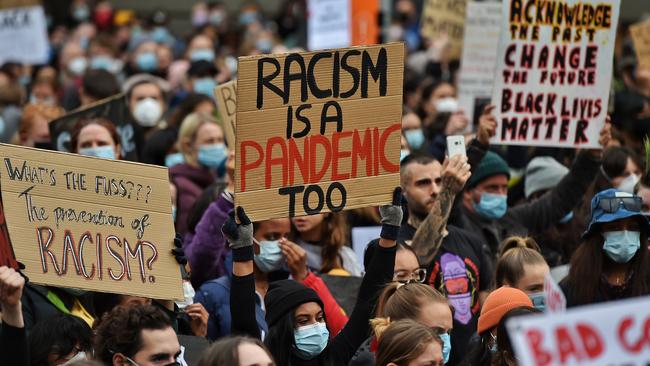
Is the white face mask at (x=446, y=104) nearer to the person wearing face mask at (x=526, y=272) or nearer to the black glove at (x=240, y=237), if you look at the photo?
the person wearing face mask at (x=526, y=272)

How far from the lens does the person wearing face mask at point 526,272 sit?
680 centimetres

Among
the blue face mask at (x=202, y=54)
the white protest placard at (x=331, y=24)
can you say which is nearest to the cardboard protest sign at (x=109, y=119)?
the white protest placard at (x=331, y=24)

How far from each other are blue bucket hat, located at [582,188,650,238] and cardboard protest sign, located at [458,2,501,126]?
4406 mm

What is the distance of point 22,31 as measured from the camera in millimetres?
15742

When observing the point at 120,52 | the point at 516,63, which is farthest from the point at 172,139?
the point at 120,52

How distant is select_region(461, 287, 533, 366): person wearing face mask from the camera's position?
607 cm

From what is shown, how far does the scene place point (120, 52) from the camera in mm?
21016

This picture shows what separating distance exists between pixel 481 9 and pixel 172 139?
3.13 meters

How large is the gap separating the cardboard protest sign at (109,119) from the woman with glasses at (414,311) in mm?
3420

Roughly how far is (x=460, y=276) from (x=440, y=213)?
38cm

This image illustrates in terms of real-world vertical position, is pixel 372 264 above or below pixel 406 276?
above

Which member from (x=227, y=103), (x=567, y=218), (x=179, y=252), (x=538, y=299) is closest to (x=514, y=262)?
(x=538, y=299)

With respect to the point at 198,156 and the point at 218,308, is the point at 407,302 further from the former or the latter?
the point at 198,156

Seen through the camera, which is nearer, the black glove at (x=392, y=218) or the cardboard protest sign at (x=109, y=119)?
the black glove at (x=392, y=218)
